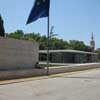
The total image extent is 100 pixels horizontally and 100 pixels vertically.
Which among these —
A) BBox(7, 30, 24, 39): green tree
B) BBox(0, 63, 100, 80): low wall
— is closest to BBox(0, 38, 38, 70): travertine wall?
BBox(0, 63, 100, 80): low wall

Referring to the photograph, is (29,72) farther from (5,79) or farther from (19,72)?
(5,79)

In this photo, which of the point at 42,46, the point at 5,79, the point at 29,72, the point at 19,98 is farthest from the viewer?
the point at 42,46

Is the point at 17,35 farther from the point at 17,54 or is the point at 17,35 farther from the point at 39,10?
the point at 39,10

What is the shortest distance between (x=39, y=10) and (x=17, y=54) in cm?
550

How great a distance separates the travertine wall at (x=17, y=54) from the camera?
26.9 m

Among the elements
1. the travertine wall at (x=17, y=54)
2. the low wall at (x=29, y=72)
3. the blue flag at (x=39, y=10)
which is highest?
the blue flag at (x=39, y=10)

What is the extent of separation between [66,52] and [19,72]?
133ft

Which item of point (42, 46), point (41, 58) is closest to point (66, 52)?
point (41, 58)

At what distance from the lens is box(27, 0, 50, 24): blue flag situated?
27.0 meters

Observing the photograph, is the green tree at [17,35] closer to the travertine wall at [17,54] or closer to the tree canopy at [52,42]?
the tree canopy at [52,42]

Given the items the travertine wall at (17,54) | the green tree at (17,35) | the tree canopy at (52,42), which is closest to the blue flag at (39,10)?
the travertine wall at (17,54)

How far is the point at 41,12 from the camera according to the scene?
2736cm

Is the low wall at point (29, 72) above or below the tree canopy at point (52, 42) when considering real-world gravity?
below

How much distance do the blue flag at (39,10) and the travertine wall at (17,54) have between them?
329 cm
